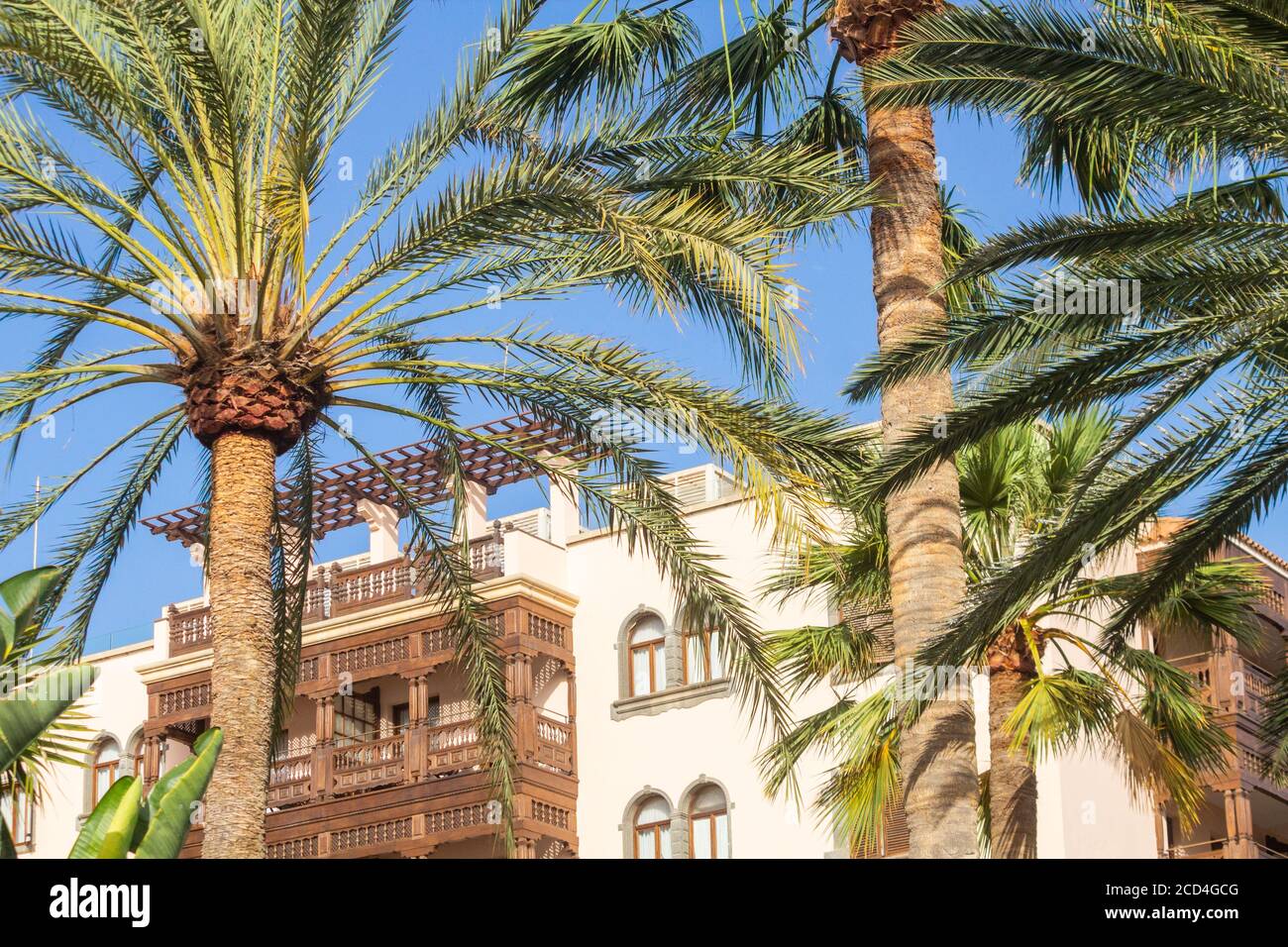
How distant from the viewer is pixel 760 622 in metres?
31.9

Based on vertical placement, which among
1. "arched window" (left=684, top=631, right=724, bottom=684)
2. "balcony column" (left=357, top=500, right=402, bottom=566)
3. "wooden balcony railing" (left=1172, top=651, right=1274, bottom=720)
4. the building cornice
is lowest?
"wooden balcony railing" (left=1172, top=651, right=1274, bottom=720)

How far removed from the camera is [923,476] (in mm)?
12797

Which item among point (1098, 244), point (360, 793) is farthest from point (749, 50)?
point (360, 793)

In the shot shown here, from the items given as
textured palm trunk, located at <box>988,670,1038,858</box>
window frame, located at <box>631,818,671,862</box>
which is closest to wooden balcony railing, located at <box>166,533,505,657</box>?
window frame, located at <box>631,818,671,862</box>

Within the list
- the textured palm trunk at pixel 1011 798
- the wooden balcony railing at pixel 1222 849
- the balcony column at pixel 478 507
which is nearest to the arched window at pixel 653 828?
the balcony column at pixel 478 507

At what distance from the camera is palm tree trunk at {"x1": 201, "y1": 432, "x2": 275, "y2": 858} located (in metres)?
12.8

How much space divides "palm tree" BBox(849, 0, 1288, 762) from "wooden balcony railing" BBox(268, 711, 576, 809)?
2189 cm

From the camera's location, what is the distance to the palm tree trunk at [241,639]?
12.8 meters

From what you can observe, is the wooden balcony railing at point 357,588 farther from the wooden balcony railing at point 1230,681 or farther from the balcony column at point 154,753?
the wooden balcony railing at point 1230,681

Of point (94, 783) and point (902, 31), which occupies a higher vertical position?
point (902, 31)

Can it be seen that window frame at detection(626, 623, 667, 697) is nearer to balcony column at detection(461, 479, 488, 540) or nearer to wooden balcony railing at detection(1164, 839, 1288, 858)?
balcony column at detection(461, 479, 488, 540)

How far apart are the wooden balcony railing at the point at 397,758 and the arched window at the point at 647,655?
4.81 ft
